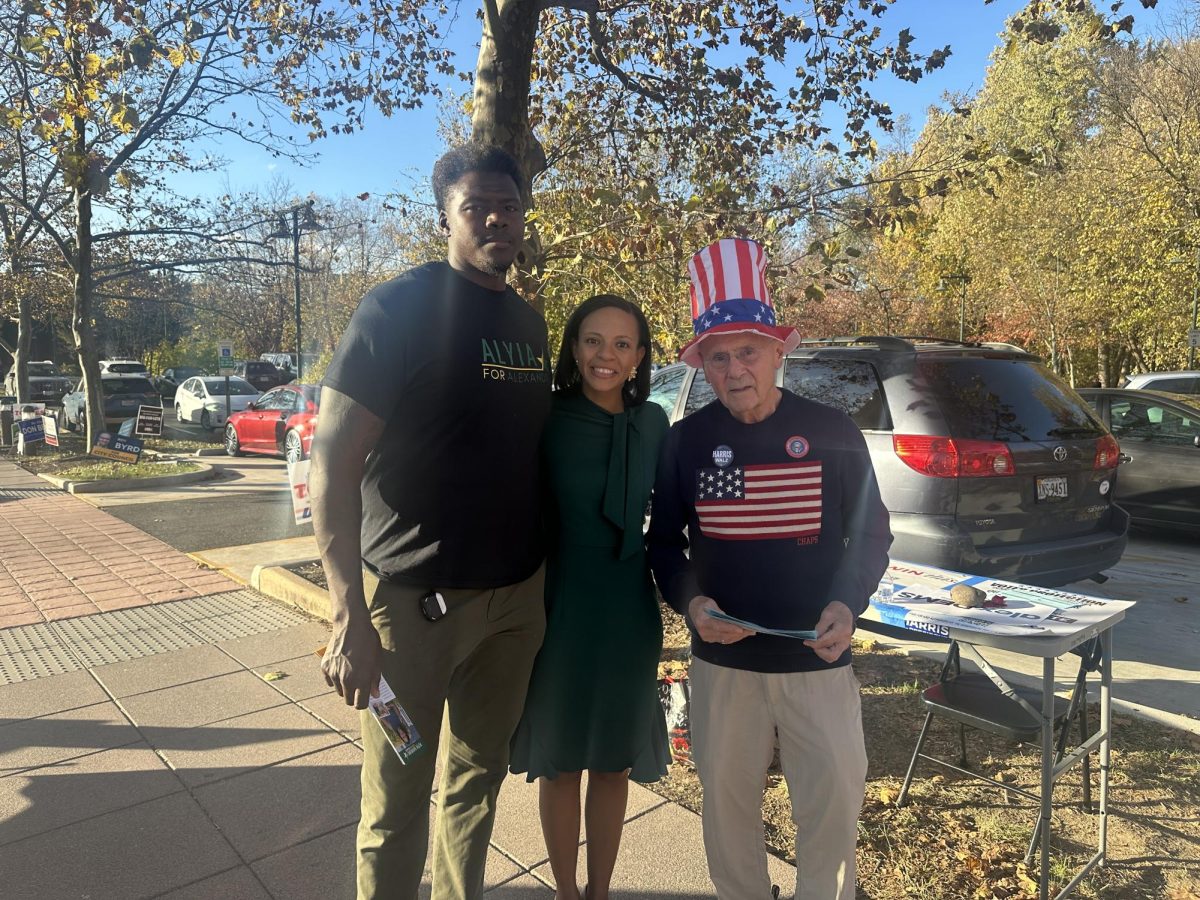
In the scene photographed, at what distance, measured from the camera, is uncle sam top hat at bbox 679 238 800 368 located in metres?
2.09

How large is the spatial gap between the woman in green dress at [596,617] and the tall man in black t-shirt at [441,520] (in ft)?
0.25

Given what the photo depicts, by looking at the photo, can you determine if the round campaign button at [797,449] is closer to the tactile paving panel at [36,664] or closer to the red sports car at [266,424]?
the tactile paving panel at [36,664]

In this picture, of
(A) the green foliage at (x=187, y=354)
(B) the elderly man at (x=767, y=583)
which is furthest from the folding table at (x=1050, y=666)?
(A) the green foliage at (x=187, y=354)

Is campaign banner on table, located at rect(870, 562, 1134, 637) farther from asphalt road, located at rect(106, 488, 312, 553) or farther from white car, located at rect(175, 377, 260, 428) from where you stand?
white car, located at rect(175, 377, 260, 428)

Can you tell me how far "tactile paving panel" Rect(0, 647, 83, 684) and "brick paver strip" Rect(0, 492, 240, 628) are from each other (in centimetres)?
77

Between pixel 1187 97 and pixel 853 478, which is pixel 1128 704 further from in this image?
pixel 1187 97

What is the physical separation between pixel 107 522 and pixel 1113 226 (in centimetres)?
2197

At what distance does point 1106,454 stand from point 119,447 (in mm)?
14619

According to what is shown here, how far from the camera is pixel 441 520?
2.04 meters

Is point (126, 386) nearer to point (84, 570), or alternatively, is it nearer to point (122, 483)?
point (122, 483)

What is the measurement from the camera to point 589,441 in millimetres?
2283

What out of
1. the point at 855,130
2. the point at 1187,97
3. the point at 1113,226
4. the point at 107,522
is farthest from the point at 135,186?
the point at 1187,97

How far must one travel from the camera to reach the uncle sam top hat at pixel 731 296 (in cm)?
209

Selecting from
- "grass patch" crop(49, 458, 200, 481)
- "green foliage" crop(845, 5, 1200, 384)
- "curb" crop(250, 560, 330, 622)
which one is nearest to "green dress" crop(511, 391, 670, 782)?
"curb" crop(250, 560, 330, 622)
